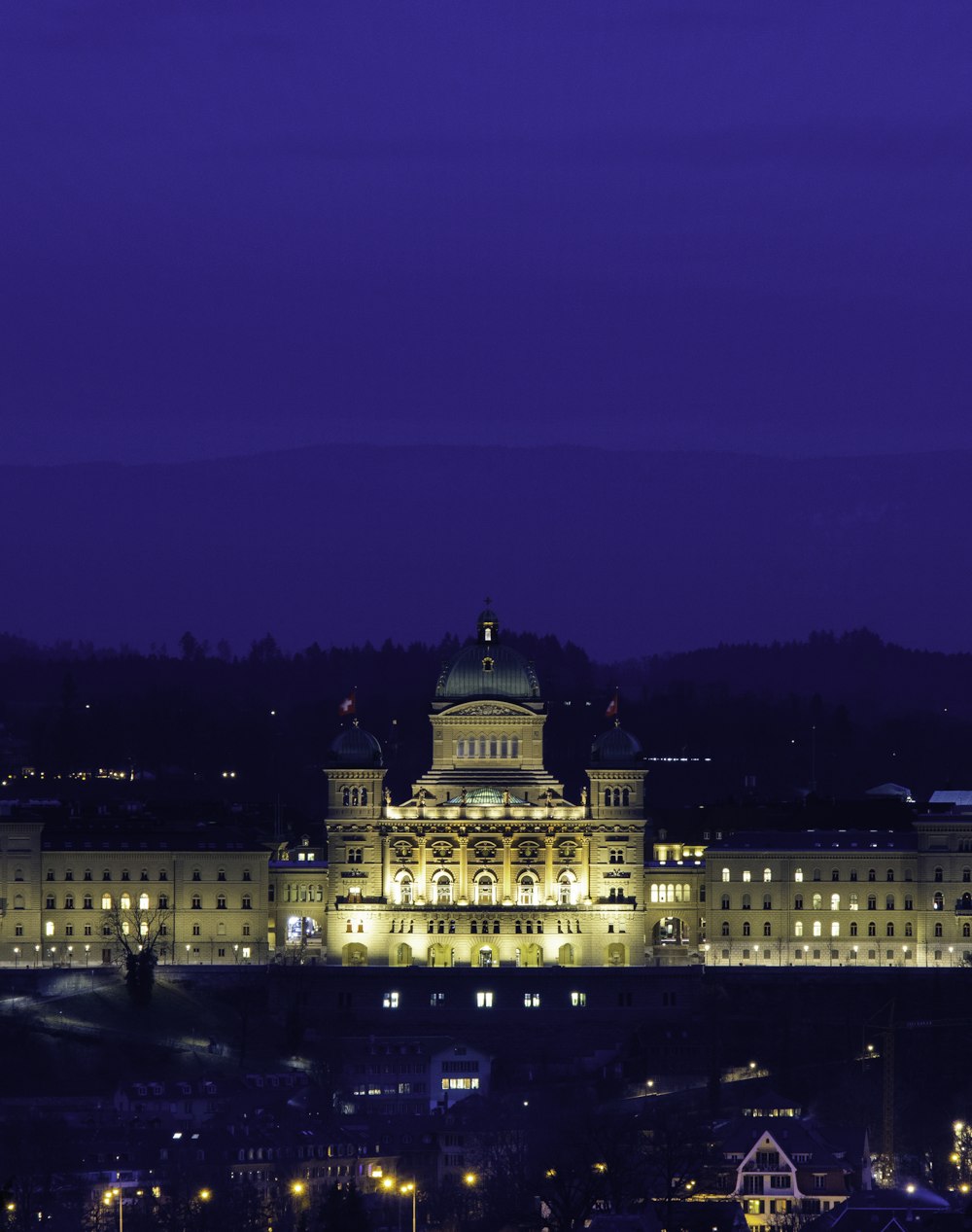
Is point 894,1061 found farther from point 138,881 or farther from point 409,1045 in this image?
point 138,881

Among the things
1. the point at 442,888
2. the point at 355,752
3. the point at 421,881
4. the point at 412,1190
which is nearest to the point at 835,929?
the point at 442,888

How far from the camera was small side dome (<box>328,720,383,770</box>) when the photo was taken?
192875mm

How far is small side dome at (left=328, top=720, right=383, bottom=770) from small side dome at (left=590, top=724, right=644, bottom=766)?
29.1ft

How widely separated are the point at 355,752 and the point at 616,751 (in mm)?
10521

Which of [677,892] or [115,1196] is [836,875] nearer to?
[677,892]

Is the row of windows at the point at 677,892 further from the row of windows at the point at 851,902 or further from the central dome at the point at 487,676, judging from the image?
the central dome at the point at 487,676

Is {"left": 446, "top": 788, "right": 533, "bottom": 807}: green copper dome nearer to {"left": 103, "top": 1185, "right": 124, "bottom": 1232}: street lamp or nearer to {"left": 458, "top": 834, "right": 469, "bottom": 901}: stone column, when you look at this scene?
{"left": 458, "top": 834, "right": 469, "bottom": 901}: stone column

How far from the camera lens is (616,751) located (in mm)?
193000

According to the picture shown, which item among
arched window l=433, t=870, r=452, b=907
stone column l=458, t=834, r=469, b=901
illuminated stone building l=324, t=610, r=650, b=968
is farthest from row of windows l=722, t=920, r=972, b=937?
arched window l=433, t=870, r=452, b=907

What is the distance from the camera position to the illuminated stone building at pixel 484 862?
191 m

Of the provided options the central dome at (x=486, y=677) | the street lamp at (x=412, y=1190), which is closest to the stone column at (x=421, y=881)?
the central dome at (x=486, y=677)

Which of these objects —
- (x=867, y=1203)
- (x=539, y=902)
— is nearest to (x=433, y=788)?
(x=539, y=902)

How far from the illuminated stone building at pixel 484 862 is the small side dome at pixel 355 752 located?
0.13 feet

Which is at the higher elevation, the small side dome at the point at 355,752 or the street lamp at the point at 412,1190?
the small side dome at the point at 355,752
